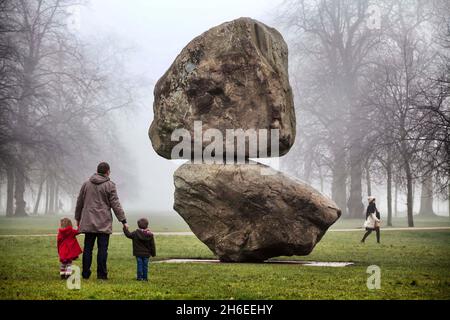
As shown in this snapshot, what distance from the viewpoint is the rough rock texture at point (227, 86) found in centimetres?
1434

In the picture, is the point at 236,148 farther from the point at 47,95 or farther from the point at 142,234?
the point at 47,95

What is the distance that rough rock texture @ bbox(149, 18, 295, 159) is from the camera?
1434cm

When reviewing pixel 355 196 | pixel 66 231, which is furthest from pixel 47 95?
pixel 66 231

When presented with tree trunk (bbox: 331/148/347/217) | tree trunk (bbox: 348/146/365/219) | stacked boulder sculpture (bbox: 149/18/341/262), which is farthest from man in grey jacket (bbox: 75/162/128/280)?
tree trunk (bbox: 348/146/365/219)

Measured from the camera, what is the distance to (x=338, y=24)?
141 feet

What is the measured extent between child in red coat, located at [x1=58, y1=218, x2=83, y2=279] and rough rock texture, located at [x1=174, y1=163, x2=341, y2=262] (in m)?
3.54

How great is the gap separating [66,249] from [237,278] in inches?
121

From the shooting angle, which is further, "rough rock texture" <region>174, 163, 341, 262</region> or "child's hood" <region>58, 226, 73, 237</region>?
"rough rock texture" <region>174, 163, 341, 262</region>

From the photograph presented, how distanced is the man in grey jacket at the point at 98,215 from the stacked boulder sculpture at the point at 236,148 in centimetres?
315

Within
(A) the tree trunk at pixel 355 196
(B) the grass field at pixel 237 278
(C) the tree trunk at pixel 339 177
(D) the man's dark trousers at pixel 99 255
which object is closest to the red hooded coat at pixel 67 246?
(D) the man's dark trousers at pixel 99 255

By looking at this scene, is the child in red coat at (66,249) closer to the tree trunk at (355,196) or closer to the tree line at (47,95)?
the tree line at (47,95)

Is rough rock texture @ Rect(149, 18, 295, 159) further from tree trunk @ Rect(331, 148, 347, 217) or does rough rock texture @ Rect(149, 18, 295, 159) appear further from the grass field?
tree trunk @ Rect(331, 148, 347, 217)

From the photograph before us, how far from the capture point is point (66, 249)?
36.4 feet
